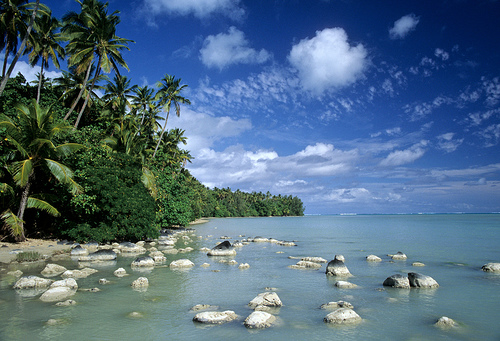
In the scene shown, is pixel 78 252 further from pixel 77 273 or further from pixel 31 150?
pixel 31 150

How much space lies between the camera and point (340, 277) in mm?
13789

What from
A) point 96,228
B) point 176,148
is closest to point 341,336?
point 96,228

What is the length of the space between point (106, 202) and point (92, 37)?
46.2ft

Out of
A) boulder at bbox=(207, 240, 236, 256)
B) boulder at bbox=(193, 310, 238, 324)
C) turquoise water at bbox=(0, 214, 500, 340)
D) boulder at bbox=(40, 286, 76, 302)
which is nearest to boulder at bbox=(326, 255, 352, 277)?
turquoise water at bbox=(0, 214, 500, 340)

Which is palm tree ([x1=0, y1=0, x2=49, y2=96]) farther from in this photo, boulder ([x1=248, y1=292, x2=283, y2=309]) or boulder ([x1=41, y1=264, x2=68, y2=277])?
boulder ([x1=248, y1=292, x2=283, y2=309])

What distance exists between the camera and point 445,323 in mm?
8016

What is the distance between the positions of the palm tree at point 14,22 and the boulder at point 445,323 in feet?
85.5

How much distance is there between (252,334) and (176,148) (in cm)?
4930

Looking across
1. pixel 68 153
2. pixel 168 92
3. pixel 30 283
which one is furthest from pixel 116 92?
pixel 30 283

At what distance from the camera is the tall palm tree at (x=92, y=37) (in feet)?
83.4

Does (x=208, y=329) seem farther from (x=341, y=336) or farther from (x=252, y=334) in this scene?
(x=341, y=336)

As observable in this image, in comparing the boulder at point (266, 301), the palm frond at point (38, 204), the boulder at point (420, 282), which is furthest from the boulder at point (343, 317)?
the palm frond at point (38, 204)

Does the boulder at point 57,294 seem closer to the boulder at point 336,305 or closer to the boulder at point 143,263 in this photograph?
the boulder at point 143,263

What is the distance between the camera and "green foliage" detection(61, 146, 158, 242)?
69.5 ft
